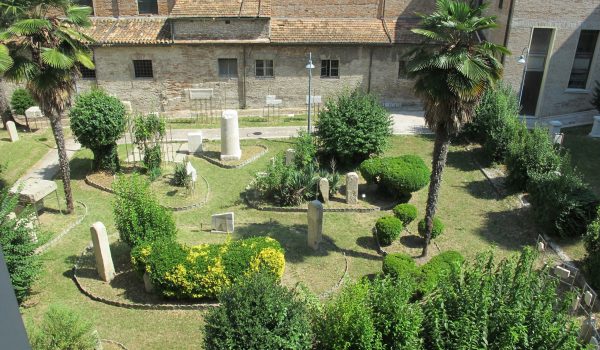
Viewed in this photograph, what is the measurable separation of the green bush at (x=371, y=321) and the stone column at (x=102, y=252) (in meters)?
6.58

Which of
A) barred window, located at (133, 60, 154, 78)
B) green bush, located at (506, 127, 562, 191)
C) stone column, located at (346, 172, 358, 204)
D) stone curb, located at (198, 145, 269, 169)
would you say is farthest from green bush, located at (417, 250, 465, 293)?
barred window, located at (133, 60, 154, 78)

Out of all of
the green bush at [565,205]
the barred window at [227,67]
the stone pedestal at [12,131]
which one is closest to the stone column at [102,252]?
the stone pedestal at [12,131]

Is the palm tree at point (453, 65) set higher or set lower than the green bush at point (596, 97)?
higher

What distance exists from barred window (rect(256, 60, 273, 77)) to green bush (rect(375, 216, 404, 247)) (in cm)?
1512

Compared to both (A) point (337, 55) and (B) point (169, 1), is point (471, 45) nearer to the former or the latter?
(A) point (337, 55)

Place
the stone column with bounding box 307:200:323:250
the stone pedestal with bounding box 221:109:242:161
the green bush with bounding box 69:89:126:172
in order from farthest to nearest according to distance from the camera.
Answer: the stone pedestal with bounding box 221:109:242:161
the green bush with bounding box 69:89:126:172
the stone column with bounding box 307:200:323:250

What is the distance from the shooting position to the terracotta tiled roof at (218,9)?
87.2ft

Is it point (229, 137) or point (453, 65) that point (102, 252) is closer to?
point (229, 137)

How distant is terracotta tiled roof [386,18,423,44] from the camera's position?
2809 cm

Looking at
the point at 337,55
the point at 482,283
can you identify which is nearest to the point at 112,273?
the point at 482,283

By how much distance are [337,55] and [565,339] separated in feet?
71.6

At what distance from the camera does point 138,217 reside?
13.8m

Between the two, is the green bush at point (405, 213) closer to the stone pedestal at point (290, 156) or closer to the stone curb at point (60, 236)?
the stone pedestal at point (290, 156)

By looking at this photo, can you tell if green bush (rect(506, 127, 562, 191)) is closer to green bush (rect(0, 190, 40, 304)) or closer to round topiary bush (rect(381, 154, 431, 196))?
round topiary bush (rect(381, 154, 431, 196))
